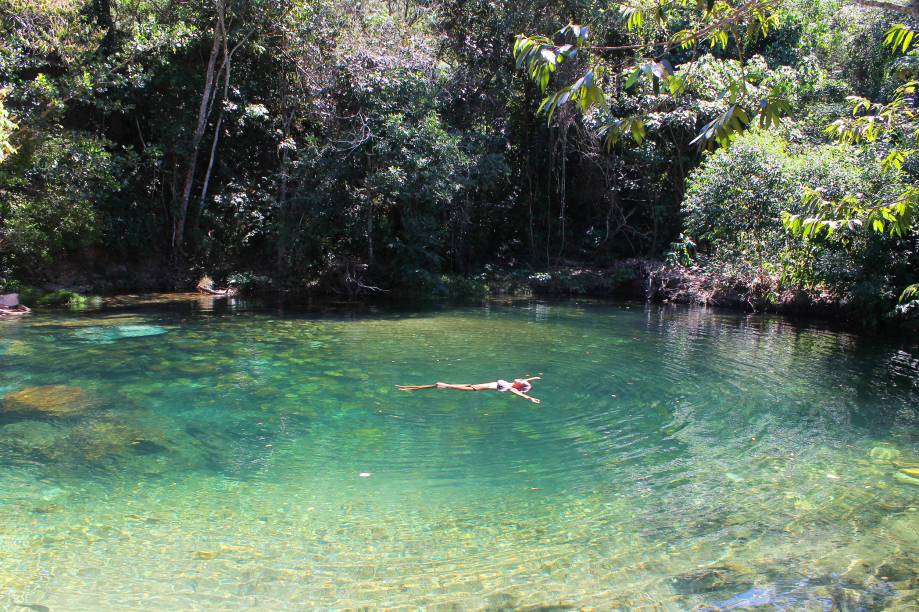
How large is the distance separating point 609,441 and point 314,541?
334 centimetres

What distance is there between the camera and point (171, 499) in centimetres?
518

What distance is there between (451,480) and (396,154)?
43.8ft

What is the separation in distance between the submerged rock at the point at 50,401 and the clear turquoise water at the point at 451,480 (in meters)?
0.04

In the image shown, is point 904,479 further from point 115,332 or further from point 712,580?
point 115,332

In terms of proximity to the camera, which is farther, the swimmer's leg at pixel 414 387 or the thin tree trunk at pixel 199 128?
the thin tree trunk at pixel 199 128

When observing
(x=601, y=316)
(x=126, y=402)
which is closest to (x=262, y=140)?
(x=601, y=316)

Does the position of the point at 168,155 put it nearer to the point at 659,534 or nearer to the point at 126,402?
the point at 126,402

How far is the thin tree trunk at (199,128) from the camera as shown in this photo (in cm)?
1892

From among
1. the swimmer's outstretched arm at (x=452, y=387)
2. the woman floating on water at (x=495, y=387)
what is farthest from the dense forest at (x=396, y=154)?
the swimmer's outstretched arm at (x=452, y=387)

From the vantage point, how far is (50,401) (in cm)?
779

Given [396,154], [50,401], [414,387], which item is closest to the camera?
[50,401]

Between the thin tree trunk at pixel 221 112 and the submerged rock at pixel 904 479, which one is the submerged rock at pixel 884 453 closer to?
the submerged rock at pixel 904 479

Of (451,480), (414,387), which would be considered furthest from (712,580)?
(414,387)

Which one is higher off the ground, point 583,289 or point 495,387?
point 583,289
